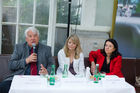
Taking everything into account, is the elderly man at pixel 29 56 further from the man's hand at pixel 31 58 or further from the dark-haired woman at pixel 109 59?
the dark-haired woman at pixel 109 59

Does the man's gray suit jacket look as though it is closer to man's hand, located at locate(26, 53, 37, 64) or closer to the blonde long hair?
man's hand, located at locate(26, 53, 37, 64)

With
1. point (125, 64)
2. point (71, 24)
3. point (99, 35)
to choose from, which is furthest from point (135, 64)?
point (71, 24)

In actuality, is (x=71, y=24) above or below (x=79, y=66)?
above

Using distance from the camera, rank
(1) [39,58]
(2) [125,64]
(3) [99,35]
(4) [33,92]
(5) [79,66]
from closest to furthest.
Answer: (4) [33,92], (1) [39,58], (5) [79,66], (2) [125,64], (3) [99,35]

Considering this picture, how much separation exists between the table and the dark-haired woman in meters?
0.70

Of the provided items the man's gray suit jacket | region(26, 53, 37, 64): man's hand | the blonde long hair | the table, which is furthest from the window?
the table

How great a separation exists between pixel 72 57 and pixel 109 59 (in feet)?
1.84

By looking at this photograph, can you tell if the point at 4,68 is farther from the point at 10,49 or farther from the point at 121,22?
the point at 121,22

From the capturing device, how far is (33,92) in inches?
76.2

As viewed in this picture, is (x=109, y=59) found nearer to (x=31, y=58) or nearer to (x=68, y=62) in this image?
(x=68, y=62)

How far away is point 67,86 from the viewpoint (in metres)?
2.04

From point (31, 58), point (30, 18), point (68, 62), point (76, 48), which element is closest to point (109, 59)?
point (76, 48)

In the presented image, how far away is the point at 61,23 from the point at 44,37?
16.1 inches

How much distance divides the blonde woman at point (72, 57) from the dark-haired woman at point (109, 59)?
214 millimetres
